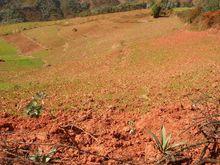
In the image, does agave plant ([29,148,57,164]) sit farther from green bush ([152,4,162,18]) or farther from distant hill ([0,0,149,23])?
distant hill ([0,0,149,23])

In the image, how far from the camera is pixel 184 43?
22.7 metres

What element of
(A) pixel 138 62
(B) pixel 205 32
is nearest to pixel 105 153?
Result: (A) pixel 138 62

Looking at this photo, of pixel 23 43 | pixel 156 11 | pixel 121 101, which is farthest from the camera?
pixel 156 11

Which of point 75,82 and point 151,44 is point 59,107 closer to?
point 75,82

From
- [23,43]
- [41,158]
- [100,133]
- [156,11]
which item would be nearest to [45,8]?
[156,11]

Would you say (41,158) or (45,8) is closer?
(41,158)

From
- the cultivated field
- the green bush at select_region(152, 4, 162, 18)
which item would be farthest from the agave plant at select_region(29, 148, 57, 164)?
the green bush at select_region(152, 4, 162, 18)

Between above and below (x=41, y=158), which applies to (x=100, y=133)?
below

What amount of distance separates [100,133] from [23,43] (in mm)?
38412

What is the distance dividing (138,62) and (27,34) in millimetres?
34770

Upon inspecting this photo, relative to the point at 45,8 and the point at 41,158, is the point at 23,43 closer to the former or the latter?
the point at 41,158

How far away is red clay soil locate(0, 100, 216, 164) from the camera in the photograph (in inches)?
239

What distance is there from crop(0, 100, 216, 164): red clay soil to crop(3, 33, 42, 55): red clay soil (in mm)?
29657

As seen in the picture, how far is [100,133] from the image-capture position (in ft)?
25.2
